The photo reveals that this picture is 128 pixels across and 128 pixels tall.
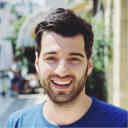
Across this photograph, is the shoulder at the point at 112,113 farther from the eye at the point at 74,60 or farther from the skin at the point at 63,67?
the eye at the point at 74,60

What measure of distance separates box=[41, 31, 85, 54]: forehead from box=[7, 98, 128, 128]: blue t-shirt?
0.30 meters

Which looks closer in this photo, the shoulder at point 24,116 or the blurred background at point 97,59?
the shoulder at point 24,116

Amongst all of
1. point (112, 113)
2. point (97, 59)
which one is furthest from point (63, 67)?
point (97, 59)

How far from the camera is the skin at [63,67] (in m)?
1.12

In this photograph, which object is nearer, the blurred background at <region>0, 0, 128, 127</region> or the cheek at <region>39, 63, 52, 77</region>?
the cheek at <region>39, 63, 52, 77</region>

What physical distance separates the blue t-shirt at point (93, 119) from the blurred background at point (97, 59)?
498mm

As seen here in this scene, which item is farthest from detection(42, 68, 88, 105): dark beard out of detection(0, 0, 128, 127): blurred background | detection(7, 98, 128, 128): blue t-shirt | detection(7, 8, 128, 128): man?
detection(0, 0, 128, 127): blurred background

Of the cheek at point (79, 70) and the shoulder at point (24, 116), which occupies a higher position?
the cheek at point (79, 70)

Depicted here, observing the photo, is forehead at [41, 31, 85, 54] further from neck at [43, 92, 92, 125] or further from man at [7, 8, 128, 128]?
neck at [43, 92, 92, 125]

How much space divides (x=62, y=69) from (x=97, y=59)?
418 cm

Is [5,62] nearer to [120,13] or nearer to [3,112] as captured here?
[3,112]

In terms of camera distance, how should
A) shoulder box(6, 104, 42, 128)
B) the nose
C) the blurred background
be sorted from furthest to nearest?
the blurred background, shoulder box(6, 104, 42, 128), the nose

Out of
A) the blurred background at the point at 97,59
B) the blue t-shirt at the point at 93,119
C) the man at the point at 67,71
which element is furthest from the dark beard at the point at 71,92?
the blurred background at the point at 97,59

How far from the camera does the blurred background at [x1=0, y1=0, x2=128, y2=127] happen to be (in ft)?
14.1
